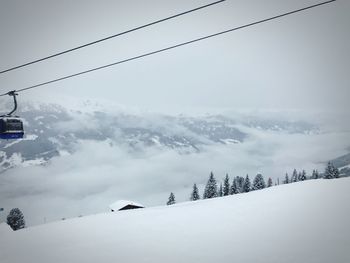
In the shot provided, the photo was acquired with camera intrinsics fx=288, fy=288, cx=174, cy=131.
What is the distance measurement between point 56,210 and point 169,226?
6051 inches

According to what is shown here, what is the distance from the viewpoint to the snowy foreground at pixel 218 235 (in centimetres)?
930

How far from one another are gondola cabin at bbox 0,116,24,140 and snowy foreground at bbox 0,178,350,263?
5.16 meters

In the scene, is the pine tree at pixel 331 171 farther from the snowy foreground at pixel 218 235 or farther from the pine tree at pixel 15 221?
the pine tree at pixel 15 221

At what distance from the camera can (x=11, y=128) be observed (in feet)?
39.9

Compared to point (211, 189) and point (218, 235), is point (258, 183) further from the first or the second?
point (218, 235)

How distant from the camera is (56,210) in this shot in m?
150

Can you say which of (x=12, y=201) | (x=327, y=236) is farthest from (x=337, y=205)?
(x=12, y=201)

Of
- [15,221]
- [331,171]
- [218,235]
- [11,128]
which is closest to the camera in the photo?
[218,235]

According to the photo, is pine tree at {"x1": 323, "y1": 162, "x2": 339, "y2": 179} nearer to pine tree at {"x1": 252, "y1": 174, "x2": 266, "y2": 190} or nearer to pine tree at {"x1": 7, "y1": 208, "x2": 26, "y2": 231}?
pine tree at {"x1": 252, "y1": 174, "x2": 266, "y2": 190}

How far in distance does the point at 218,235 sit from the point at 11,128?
382 inches

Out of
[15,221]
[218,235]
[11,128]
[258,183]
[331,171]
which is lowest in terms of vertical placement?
[15,221]

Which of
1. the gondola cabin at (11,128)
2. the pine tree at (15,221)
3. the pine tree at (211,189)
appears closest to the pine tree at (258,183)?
the pine tree at (211,189)

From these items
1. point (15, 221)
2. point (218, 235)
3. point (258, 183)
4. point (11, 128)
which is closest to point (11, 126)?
point (11, 128)

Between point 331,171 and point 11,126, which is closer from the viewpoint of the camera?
point 11,126
